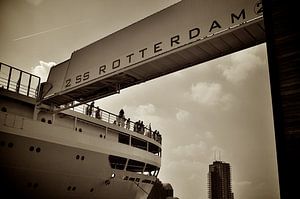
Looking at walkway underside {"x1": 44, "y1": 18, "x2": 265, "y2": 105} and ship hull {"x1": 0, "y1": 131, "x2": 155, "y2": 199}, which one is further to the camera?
ship hull {"x1": 0, "y1": 131, "x2": 155, "y2": 199}

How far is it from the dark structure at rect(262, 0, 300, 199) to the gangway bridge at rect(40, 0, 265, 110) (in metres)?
4.24

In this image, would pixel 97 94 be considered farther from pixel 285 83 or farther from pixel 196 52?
pixel 285 83

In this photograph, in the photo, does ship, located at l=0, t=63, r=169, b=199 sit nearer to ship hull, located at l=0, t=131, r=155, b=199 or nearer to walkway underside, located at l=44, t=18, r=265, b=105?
ship hull, located at l=0, t=131, r=155, b=199

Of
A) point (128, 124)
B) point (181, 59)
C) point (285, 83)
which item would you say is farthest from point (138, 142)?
point (285, 83)

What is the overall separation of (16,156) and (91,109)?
573cm

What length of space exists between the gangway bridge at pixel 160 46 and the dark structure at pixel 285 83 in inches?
167

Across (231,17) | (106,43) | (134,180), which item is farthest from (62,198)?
(231,17)

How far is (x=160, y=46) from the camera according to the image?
350 inches

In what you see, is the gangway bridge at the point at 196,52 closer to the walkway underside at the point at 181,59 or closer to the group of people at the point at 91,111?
the walkway underside at the point at 181,59

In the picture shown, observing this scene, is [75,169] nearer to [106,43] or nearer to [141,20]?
[106,43]

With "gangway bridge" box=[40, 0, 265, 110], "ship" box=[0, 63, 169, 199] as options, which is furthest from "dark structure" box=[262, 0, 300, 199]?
"ship" box=[0, 63, 169, 199]

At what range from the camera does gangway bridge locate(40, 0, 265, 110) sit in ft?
25.4

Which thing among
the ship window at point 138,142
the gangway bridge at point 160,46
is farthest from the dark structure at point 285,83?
the ship window at point 138,142

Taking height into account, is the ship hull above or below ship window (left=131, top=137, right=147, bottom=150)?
below
